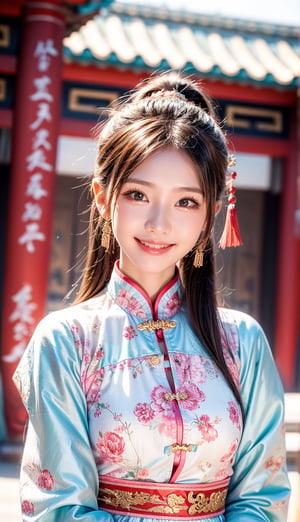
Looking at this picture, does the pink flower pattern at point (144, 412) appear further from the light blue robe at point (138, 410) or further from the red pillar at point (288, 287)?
the red pillar at point (288, 287)

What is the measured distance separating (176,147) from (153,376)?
531 mm

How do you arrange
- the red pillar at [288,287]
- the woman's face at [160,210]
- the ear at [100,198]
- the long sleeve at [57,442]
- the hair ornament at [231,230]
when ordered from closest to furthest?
the long sleeve at [57,442], the woman's face at [160,210], the ear at [100,198], the hair ornament at [231,230], the red pillar at [288,287]

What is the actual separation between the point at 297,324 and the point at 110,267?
21.3 feet

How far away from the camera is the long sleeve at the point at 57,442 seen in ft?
5.58

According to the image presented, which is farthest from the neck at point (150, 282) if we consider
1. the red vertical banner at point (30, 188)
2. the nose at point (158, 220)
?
the red vertical banner at point (30, 188)

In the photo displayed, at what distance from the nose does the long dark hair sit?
0.10m

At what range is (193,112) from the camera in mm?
1906

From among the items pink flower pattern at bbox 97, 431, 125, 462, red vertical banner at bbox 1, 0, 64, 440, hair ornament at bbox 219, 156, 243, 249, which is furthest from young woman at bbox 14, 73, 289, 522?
red vertical banner at bbox 1, 0, 64, 440

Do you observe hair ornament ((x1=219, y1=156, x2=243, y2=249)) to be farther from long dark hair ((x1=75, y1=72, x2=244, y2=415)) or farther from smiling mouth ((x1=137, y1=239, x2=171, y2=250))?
smiling mouth ((x1=137, y1=239, x2=171, y2=250))

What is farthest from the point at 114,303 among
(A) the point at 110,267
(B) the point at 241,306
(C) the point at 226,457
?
(B) the point at 241,306

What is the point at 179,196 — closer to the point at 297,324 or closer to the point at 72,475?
the point at 72,475

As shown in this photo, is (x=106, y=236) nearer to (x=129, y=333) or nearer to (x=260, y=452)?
(x=129, y=333)

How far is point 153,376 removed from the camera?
184cm

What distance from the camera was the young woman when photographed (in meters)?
1.75
